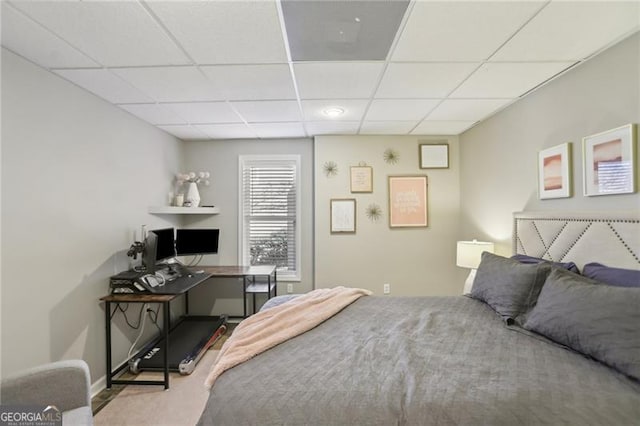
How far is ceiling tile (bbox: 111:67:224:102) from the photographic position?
197cm

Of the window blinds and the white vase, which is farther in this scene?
the window blinds

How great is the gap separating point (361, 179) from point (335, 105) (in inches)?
50.9

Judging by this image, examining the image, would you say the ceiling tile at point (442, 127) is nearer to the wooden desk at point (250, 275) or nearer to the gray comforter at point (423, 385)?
the gray comforter at point (423, 385)

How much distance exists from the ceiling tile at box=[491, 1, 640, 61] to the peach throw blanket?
207cm

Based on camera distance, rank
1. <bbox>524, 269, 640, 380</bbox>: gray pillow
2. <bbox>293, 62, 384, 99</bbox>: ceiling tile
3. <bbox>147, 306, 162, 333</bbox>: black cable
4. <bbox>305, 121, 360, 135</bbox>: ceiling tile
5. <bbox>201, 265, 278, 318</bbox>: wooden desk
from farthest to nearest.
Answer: <bbox>201, 265, 278, 318</bbox>: wooden desk, <bbox>305, 121, 360, 135</bbox>: ceiling tile, <bbox>147, 306, 162, 333</bbox>: black cable, <bbox>293, 62, 384, 99</bbox>: ceiling tile, <bbox>524, 269, 640, 380</bbox>: gray pillow

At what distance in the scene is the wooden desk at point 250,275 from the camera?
10.8 feet

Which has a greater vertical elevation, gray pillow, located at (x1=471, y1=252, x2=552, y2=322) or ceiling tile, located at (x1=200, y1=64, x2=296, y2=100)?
ceiling tile, located at (x1=200, y1=64, x2=296, y2=100)

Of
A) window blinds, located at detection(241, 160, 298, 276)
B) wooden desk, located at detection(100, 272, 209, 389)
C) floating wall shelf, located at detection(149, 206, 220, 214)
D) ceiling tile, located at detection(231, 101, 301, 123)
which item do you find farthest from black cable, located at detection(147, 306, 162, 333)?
ceiling tile, located at detection(231, 101, 301, 123)

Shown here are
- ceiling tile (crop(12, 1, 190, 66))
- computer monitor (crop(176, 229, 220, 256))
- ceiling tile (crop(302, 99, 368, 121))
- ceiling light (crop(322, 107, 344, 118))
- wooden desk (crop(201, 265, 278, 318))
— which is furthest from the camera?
computer monitor (crop(176, 229, 220, 256))

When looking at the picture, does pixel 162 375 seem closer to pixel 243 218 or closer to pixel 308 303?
pixel 308 303

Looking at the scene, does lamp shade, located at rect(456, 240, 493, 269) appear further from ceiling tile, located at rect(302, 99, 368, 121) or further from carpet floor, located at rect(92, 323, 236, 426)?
carpet floor, located at rect(92, 323, 236, 426)

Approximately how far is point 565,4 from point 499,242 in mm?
2135

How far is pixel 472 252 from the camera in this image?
2.81 m

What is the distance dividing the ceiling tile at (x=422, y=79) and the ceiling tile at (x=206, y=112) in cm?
148
